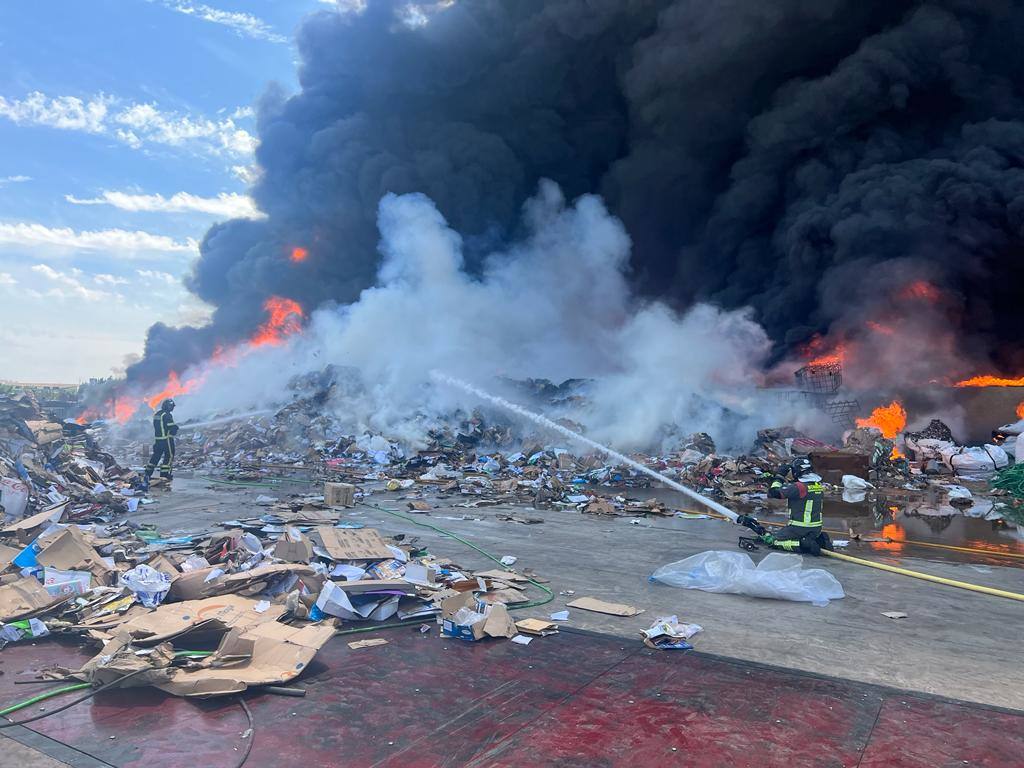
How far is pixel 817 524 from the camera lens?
341 inches

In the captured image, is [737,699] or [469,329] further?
[469,329]

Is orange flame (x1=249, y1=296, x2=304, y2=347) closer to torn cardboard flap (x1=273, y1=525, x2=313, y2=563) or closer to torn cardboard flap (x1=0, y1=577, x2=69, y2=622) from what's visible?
torn cardboard flap (x1=273, y1=525, x2=313, y2=563)

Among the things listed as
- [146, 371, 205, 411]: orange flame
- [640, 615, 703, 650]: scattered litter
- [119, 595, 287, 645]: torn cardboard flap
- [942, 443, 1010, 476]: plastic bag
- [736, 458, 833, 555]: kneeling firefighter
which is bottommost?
[119, 595, 287, 645]: torn cardboard flap

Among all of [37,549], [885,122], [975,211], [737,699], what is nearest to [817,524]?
[737,699]

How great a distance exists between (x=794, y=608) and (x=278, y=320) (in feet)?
99.4

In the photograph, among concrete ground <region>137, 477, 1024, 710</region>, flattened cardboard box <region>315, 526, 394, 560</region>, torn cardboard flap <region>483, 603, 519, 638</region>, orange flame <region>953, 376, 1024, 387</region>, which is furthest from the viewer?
orange flame <region>953, 376, 1024, 387</region>

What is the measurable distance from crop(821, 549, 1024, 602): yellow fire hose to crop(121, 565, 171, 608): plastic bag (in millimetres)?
7277

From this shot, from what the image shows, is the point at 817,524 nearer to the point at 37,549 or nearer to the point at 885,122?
the point at 37,549

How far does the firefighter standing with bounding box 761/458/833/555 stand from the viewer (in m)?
8.32

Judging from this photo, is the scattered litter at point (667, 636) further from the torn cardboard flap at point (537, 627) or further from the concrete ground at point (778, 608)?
the torn cardboard flap at point (537, 627)

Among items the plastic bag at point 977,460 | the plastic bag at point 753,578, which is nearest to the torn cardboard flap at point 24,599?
the plastic bag at point 753,578

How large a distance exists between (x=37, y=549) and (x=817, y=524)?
8499mm

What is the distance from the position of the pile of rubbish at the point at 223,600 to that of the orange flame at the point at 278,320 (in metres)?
25.3

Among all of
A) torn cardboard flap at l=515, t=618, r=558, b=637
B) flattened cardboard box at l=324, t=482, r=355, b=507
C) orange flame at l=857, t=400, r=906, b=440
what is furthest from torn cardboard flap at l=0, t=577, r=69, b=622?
orange flame at l=857, t=400, r=906, b=440
